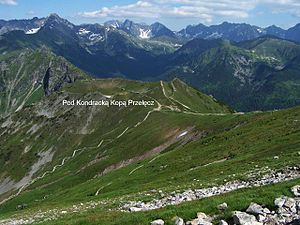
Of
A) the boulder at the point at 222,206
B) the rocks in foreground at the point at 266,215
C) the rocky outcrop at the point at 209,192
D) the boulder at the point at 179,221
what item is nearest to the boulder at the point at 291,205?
the rocks in foreground at the point at 266,215

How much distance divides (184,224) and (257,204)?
4.51 m

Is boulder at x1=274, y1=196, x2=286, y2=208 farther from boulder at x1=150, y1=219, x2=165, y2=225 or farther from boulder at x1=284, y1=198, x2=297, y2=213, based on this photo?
boulder at x1=150, y1=219, x2=165, y2=225

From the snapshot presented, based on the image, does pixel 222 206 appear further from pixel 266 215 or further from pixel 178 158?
pixel 178 158

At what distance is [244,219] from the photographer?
77.0ft

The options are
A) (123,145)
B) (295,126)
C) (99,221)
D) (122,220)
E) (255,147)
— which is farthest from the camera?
(123,145)

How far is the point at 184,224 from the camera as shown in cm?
2572

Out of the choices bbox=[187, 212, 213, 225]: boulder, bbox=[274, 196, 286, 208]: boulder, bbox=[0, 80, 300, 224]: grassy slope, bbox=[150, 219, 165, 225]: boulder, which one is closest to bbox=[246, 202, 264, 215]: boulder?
bbox=[274, 196, 286, 208]: boulder

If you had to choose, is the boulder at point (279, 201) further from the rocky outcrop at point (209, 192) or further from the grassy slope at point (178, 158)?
the rocky outcrop at point (209, 192)

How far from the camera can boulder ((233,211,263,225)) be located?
23.0m

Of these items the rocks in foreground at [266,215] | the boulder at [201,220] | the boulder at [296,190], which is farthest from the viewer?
the boulder at [296,190]

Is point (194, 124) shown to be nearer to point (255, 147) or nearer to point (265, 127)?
point (265, 127)

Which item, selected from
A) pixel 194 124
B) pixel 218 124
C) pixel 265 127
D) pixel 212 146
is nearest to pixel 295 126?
pixel 265 127

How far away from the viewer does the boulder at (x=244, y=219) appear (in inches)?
906

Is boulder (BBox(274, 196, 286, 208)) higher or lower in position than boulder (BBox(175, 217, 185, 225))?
higher
